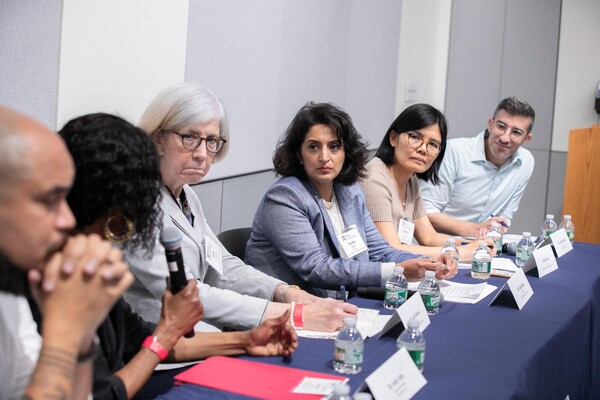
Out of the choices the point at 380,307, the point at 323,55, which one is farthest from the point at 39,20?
the point at 323,55

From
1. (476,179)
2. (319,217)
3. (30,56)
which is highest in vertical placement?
(30,56)

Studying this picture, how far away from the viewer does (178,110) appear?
2512 mm

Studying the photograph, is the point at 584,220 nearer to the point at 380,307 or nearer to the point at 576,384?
the point at 576,384

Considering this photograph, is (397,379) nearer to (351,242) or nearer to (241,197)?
(351,242)

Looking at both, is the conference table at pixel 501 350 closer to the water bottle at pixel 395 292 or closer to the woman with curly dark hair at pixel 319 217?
the water bottle at pixel 395 292

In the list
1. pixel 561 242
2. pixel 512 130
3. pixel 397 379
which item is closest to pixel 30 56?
pixel 397 379

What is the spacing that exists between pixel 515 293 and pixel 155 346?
1.39m

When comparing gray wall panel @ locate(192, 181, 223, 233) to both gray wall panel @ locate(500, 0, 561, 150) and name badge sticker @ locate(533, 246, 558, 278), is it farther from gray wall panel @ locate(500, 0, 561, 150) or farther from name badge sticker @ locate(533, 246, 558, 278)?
gray wall panel @ locate(500, 0, 561, 150)

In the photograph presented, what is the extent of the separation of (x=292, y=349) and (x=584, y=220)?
412 centimetres

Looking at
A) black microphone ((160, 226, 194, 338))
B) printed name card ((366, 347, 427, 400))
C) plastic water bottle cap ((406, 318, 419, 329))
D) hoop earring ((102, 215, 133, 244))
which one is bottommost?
printed name card ((366, 347, 427, 400))

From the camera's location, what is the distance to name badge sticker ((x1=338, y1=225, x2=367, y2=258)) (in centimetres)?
308

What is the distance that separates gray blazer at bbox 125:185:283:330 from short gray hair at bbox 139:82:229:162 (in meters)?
0.23

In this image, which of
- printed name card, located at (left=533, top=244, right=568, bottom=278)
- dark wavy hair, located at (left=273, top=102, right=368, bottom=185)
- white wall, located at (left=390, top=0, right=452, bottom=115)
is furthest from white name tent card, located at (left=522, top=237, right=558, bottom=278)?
white wall, located at (left=390, top=0, right=452, bottom=115)

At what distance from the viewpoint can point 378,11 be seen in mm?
5855
